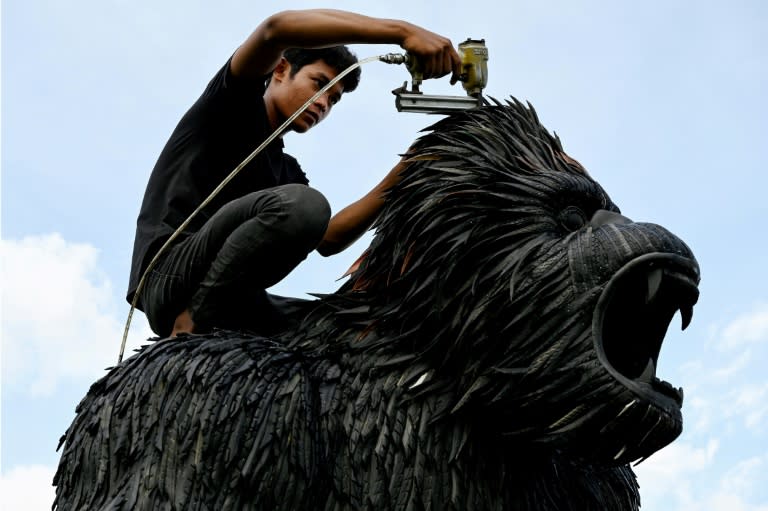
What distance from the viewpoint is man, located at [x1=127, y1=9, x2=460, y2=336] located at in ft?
12.2

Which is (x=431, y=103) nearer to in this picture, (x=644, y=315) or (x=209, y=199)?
(x=209, y=199)

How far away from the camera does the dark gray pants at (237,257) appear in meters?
3.67

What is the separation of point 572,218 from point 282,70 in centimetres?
133

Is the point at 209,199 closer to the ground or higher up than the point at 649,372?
higher up

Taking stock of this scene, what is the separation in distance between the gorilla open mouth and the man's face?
1457 mm

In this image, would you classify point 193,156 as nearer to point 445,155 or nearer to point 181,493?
point 445,155

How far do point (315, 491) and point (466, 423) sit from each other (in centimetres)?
46

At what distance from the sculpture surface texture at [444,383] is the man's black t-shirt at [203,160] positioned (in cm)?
52

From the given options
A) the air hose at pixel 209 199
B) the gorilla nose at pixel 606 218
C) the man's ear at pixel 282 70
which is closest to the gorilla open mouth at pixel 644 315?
the gorilla nose at pixel 606 218

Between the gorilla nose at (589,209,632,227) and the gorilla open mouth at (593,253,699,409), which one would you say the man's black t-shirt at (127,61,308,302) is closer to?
the gorilla nose at (589,209,632,227)

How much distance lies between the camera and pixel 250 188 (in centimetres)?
418

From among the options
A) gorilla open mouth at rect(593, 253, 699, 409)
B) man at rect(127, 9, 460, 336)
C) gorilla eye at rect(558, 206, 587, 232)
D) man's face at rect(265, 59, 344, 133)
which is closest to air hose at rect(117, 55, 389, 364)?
man at rect(127, 9, 460, 336)

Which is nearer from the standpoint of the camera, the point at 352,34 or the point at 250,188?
the point at 352,34

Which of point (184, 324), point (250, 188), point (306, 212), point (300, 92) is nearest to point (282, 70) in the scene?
point (300, 92)
